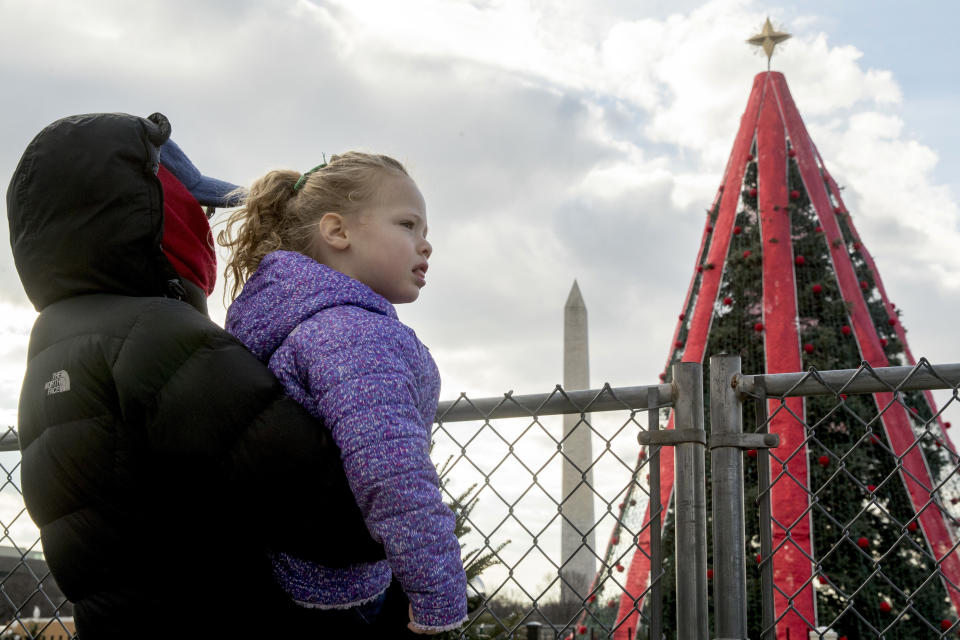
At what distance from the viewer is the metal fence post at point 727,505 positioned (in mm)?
1701

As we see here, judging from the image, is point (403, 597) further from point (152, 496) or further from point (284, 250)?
point (284, 250)

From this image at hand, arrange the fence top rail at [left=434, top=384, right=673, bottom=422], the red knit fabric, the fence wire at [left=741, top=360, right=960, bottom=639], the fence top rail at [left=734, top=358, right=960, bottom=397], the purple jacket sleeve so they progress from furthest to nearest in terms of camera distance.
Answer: the fence wire at [left=741, top=360, right=960, bottom=639], the fence top rail at [left=434, top=384, right=673, bottom=422], the fence top rail at [left=734, top=358, right=960, bottom=397], the red knit fabric, the purple jacket sleeve

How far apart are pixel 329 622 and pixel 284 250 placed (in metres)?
0.61

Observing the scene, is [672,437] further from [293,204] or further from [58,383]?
[58,383]

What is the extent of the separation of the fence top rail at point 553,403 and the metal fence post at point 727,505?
107 millimetres

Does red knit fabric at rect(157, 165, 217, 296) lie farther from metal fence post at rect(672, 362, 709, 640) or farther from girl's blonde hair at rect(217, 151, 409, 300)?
metal fence post at rect(672, 362, 709, 640)

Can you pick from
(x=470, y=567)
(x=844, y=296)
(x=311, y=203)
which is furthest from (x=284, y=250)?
(x=844, y=296)

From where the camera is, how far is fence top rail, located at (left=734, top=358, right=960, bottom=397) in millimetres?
1685

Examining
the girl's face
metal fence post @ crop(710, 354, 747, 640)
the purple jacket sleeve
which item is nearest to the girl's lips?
the girl's face

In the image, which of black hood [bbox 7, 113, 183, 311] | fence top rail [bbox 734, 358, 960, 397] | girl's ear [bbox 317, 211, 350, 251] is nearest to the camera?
black hood [bbox 7, 113, 183, 311]

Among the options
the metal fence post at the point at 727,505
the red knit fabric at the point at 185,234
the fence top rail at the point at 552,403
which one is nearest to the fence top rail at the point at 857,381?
the metal fence post at the point at 727,505

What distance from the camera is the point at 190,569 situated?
122 cm

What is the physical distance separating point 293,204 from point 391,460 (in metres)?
0.63

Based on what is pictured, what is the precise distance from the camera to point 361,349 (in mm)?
1244
